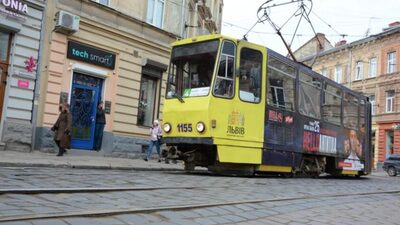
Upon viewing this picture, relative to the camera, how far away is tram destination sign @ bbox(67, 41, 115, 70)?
56.0ft

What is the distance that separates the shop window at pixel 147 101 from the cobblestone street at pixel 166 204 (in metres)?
10.8

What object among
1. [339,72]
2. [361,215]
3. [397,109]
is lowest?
[361,215]

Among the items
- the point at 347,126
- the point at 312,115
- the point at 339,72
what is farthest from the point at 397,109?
the point at 312,115

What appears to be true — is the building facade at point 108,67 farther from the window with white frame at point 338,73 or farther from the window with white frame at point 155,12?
the window with white frame at point 338,73

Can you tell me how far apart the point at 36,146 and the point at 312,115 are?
28.8ft

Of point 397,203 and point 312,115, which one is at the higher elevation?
point 312,115

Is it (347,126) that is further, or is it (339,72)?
(339,72)

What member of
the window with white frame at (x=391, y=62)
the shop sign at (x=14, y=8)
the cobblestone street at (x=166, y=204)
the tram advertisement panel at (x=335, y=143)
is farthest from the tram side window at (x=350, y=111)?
the window with white frame at (x=391, y=62)

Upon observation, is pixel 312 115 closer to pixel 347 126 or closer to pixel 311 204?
pixel 347 126

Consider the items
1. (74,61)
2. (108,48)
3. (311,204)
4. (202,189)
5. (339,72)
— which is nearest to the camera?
(311,204)

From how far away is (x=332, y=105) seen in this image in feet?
55.9

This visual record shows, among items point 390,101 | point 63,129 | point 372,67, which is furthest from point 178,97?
point 372,67

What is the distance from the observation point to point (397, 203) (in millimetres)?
10195

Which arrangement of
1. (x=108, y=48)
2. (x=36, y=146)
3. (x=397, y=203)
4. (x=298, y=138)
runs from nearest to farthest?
(x=397, y=203), (x=298, y=138), (x=36, y=146), (x=108, y=48)
